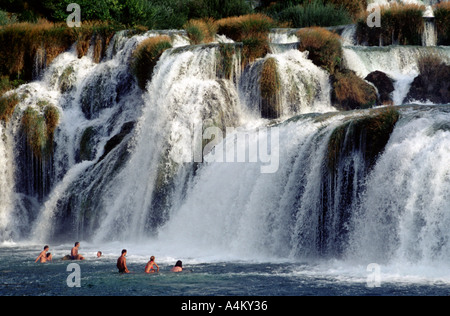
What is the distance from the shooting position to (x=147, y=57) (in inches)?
970

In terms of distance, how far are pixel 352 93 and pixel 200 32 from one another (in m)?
7.17

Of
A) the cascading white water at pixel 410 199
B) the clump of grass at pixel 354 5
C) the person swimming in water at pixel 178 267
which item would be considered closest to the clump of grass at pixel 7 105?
the person swimming in water at pixel 178 267

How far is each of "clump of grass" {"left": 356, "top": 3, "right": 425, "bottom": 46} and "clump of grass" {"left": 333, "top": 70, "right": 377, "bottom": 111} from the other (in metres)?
5.23

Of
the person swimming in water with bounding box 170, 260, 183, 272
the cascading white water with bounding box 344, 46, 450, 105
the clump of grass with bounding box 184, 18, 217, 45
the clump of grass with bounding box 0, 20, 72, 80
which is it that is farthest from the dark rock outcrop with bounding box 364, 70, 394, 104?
the clump of grass with bounding box 0, 20, 72, 80

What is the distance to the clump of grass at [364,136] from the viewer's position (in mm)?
15320

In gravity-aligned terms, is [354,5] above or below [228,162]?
above

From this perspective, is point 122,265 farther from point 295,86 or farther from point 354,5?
point 354,5

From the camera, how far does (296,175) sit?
16.8m

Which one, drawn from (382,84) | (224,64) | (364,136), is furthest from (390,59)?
(364,136)

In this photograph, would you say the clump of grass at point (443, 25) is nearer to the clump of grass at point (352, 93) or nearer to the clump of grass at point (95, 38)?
the clump of grass at point (352, 93)

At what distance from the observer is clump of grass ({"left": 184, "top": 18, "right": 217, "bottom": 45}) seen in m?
26.5

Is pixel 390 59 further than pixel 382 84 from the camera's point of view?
Yes

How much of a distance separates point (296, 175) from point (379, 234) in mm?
3030
